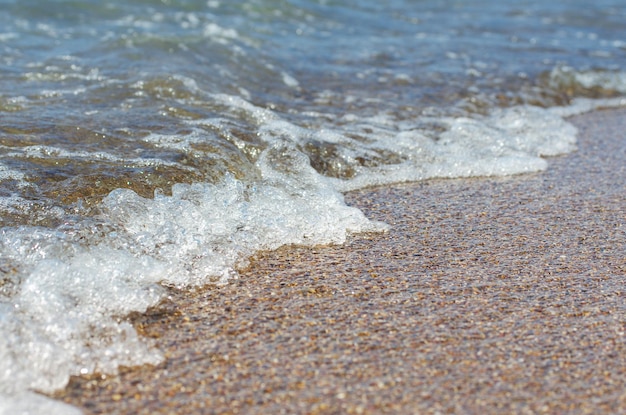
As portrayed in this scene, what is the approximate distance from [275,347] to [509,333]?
0.74m

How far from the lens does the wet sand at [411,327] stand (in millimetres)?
1911

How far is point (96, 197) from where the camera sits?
9.84 feet

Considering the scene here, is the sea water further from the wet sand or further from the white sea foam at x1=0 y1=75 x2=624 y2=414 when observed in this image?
the wet sand

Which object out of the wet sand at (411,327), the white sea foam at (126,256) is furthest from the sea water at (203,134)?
the wet sand at (411,327)

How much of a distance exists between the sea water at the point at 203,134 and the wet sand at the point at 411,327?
0.43 ft

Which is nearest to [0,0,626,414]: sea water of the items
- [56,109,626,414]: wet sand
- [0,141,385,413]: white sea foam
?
[0,141,385,413]: white sea foam

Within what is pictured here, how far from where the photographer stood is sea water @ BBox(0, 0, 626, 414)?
2332 mm

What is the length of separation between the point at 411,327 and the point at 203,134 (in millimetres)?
1996

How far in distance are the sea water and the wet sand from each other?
0.43 ft

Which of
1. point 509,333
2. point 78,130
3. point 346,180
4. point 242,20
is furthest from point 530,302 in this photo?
point 242,20

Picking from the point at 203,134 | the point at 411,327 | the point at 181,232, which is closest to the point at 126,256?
the point at 181,232

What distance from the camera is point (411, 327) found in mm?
2260

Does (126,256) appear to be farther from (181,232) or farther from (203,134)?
(203,134)

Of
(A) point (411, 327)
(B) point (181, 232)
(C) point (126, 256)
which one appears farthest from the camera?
(B) point (181, 232)
